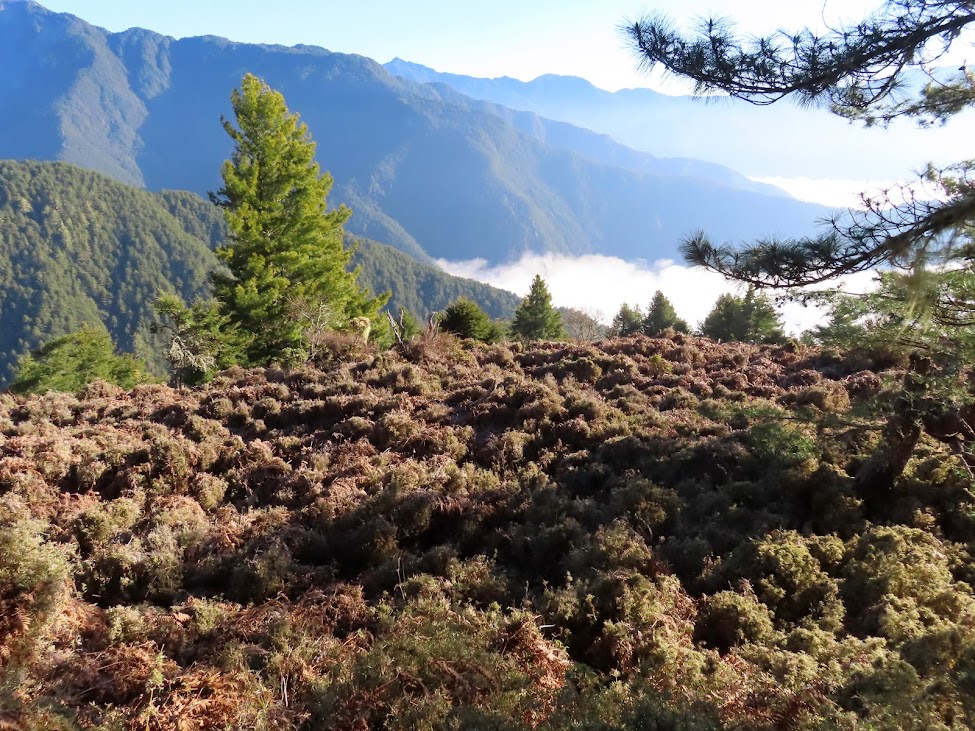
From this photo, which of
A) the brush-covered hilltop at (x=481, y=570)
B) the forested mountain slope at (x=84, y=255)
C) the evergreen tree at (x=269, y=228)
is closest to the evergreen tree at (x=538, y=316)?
the evergreen tree at (x=269, y=228)

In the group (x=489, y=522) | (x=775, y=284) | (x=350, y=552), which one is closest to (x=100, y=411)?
(x=350, y=552)

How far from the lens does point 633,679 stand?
3.75m

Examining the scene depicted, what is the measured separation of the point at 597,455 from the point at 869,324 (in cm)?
354

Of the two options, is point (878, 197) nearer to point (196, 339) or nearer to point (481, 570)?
point (481, 570)

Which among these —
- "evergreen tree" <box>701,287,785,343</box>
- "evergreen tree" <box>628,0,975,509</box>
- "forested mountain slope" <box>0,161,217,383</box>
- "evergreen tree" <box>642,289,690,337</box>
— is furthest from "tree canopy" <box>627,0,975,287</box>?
"forested mountain slope" <box>0,161,217,383</box>

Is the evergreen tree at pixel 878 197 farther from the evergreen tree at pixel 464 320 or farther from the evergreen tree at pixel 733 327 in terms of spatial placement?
the evergreen tree at pixel 733 327

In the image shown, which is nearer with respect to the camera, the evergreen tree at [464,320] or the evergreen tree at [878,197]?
the evergreen tree at [878,197]

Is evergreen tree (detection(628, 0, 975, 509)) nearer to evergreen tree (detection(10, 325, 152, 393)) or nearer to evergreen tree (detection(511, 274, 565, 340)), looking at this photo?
evergreen tree (detection(511, 274, 565, 340))

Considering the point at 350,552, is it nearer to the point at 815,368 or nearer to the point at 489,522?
the point at 489,522

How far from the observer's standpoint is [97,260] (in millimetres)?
150750

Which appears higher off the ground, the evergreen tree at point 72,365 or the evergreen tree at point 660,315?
the evergreen tree at point 660,315

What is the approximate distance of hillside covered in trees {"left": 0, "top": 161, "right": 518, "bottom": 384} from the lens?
13400 centimetres

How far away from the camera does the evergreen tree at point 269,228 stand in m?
19.4

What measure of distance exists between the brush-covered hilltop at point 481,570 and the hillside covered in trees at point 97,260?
125 m
